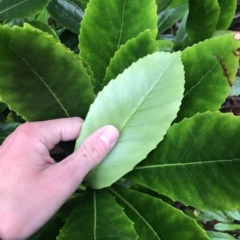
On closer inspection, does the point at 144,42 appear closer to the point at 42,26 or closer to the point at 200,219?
the point at 42,26

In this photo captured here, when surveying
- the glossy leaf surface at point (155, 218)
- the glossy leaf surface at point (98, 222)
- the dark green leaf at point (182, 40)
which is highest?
the dark green leaf at point (182, 40)

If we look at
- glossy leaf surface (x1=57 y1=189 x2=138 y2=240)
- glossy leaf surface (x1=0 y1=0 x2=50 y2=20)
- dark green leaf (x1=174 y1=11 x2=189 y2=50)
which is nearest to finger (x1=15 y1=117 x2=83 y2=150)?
glossy leaf surface (x1=57 y1=189 x2=138 y2=240)

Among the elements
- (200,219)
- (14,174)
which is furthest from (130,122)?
(200,219)

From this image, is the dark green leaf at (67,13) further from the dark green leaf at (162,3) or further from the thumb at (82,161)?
the thumb at (82,161)

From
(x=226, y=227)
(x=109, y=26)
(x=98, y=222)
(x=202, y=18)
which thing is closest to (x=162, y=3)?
(x=202, y=18)

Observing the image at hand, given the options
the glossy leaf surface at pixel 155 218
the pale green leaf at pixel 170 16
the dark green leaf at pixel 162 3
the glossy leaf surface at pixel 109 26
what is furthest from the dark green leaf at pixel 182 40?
the glossy leaf surface at pixel 155 218

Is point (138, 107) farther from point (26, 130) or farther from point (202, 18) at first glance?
point (202, 18)

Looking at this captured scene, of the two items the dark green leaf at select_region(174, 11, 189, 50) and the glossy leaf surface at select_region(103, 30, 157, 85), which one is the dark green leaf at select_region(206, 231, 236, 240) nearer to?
the dark green leaf at select_region(174, 11, 189, 50)

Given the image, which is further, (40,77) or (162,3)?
(162,3)
